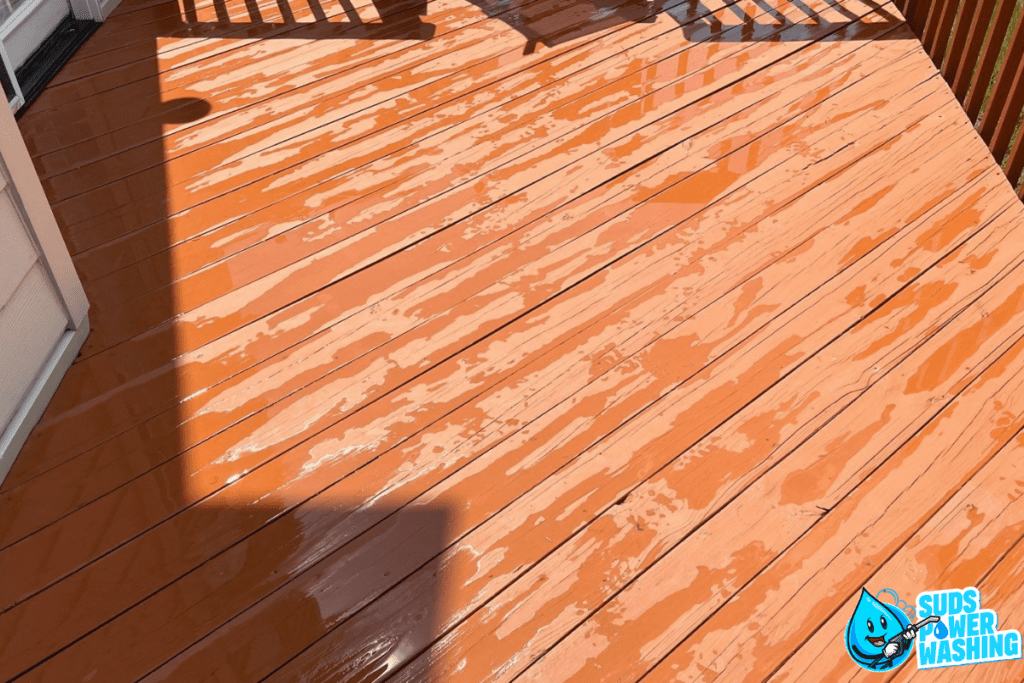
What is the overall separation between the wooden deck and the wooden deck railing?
7 centimetres

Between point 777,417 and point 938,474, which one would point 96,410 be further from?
point 938,474

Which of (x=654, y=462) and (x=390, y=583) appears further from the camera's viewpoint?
(x=654, y=462)

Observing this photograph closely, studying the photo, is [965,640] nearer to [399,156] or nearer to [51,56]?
Answer: [399,156]

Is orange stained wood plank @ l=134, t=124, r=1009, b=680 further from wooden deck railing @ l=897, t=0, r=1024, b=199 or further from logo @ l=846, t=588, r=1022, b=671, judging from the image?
wooden deck railing @ l=897, t=0, r=1024, b=199

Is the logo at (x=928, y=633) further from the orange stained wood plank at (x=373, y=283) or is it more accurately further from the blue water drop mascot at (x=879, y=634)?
the orange stained wood plank at (x=373, y=283)

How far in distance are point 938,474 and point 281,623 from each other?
1374mm

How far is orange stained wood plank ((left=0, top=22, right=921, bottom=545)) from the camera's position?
1.77m

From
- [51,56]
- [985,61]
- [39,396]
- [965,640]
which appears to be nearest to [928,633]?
[965,640]

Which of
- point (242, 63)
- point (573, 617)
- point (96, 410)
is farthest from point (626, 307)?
point (242, 63)

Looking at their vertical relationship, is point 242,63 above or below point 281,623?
above

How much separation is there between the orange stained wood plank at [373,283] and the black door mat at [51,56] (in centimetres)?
153


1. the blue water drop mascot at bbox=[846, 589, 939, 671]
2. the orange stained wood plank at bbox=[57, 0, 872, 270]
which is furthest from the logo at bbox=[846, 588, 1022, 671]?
the orange stained wood plank at bbox=[57, 0, 872, 270]

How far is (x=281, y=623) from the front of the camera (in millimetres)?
1563

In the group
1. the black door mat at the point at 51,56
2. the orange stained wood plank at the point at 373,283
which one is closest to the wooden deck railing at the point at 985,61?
the orange stained wood plank at the point at 373,283
